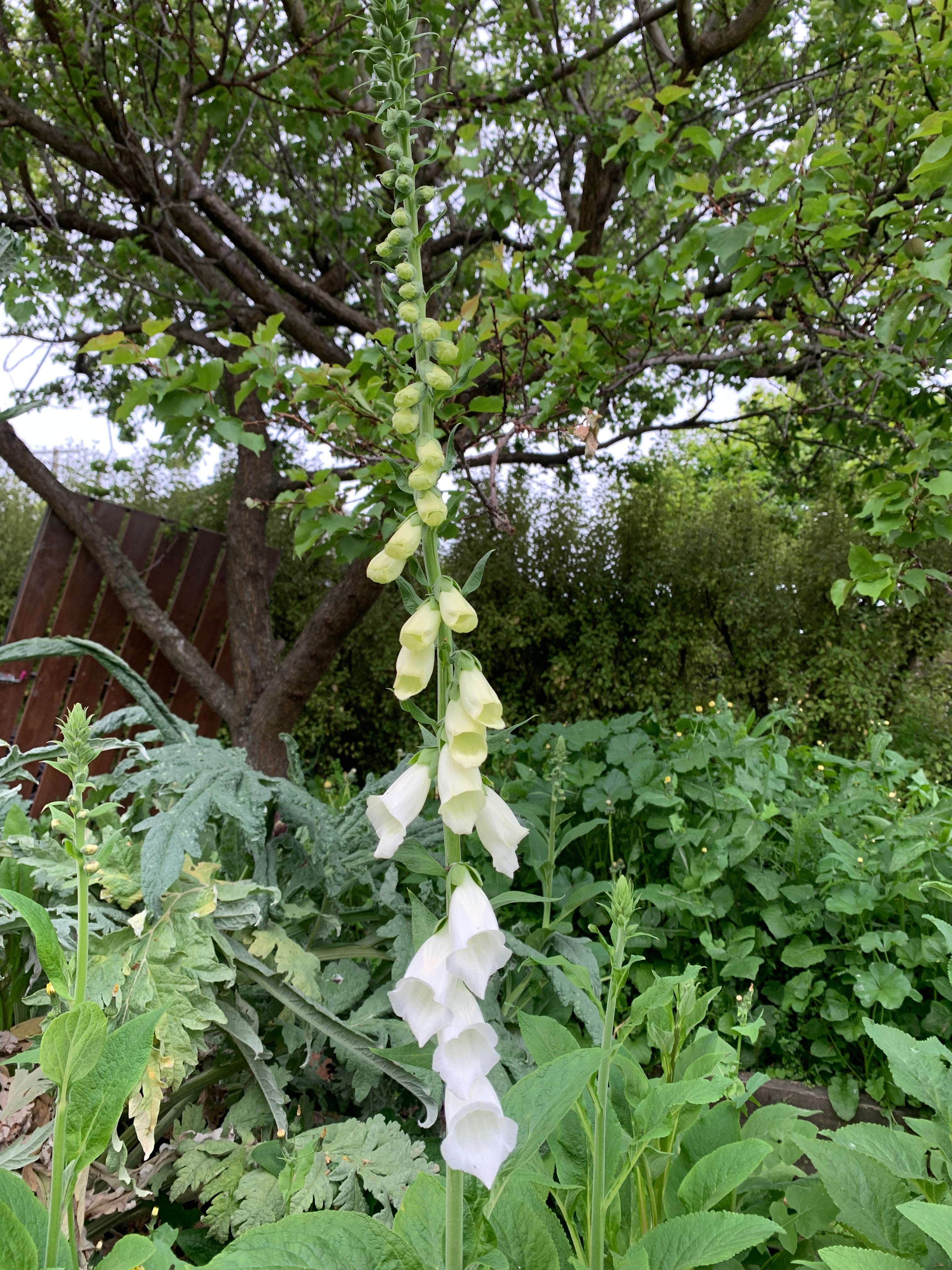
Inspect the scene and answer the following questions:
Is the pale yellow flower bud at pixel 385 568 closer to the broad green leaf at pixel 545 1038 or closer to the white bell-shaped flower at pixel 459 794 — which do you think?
the white bell-shaped flower at pixel 459 794

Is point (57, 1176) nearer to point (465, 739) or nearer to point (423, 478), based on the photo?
point (465, 739)

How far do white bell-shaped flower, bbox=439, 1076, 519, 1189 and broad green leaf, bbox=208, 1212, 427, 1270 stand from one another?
3.9 inches

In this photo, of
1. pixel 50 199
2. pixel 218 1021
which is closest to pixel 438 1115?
pixel 218 1021

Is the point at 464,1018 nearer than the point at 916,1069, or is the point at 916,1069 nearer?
the point at 464,1018

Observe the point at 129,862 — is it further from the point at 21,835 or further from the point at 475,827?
the point at 475,827

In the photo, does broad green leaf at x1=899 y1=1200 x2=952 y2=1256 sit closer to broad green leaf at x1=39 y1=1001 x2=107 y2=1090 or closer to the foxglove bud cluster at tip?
the foxglove bud cluster at tip

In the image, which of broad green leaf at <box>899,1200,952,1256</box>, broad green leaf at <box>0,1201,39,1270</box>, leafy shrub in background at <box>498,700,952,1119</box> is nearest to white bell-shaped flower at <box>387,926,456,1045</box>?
broad green leaf at <box>0,1201,39,1270</box>

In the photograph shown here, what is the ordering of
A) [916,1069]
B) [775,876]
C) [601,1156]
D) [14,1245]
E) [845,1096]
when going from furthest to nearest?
[775,876] < [845,1096] < [916,1069] < [601,1156] < [14,1245]

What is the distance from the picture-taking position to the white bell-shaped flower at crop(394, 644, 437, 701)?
27.5 inches

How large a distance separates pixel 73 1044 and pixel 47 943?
3.4 inches

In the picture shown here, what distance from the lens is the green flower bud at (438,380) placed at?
0.70 meters

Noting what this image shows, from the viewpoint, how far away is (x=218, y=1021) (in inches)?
40.8

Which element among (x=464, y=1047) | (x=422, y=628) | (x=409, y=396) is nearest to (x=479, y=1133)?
(x=464, y=1047)

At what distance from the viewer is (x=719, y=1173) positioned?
0.91m
